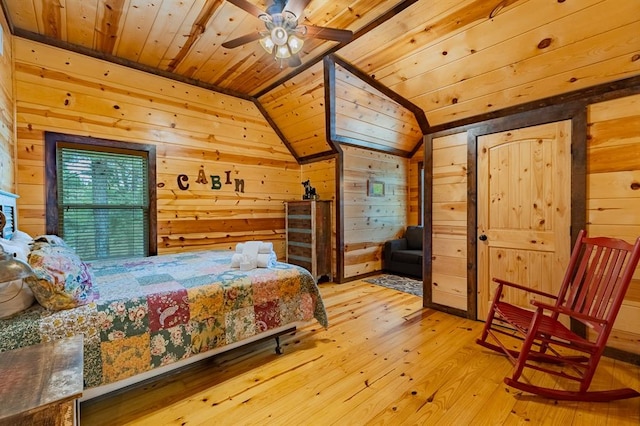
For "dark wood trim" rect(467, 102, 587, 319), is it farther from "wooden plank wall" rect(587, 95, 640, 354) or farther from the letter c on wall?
the letter c on wall

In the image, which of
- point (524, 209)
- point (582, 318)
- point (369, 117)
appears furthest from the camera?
point (369, 117)

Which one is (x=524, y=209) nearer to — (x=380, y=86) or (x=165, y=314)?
(x=380, y=86)

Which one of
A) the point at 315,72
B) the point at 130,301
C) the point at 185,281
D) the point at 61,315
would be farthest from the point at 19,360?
the point at 315,72

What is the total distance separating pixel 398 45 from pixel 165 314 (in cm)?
287

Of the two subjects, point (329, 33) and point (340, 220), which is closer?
point (329, 33)

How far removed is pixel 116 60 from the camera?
3254 millimetres

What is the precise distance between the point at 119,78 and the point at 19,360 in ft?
10.7

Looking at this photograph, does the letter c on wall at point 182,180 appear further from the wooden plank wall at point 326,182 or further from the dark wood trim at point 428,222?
the dark wood trim at point 428,222

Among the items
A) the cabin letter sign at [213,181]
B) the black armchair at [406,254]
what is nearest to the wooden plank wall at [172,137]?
the cabin letter sign at [213,181]

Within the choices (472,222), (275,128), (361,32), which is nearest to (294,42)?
(361,32)

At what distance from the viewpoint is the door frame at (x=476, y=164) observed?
230 centimetres

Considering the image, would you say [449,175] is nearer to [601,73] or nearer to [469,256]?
[469,256]

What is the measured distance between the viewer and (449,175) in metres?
3.09

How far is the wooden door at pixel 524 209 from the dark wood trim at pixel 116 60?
11.2 ft
